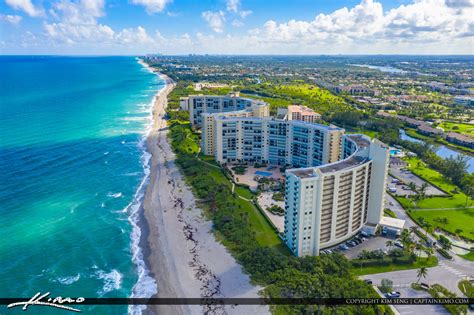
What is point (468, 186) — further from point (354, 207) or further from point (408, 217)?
point (354, 207)

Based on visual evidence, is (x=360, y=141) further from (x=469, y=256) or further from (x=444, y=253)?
(x=469, y=256)

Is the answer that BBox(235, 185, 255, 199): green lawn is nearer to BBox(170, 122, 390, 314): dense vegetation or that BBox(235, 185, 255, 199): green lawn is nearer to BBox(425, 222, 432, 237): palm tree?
BBox(170, 122, 390, 314): dense vegetation

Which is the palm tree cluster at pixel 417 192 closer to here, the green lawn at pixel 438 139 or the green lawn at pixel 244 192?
the green lawn at pixel 244 192

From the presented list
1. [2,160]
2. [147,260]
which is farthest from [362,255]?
[2,160]

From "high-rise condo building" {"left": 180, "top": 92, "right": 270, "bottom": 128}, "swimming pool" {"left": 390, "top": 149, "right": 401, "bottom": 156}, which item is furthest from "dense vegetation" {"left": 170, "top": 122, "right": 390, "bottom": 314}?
"swimming pool" {"left": 390, "top": 149, "right": 401, "bottom": 156}

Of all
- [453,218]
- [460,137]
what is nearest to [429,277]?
[453,218]
